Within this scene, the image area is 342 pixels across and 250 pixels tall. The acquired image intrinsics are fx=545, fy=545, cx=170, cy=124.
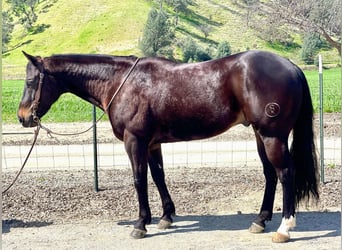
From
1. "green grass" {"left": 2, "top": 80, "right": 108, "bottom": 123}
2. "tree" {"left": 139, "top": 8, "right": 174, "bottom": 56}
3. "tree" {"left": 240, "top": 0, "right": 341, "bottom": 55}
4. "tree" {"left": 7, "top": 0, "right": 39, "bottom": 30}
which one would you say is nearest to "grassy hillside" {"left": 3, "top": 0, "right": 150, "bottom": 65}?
"tree" {"left": 7, "top": 0, "right": 39, "bottom": 30}

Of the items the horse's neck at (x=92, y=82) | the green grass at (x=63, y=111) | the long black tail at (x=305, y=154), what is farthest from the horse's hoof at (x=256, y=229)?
the green grass at (x=63, y=111)

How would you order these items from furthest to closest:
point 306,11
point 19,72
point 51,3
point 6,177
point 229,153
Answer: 1. point 51,3
2. point 19,72
3. point 306,11
4. point 229,153
5. point 6,177

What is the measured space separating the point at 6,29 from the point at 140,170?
67.6 metres

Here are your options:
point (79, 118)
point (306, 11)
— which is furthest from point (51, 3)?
point (79, 118)

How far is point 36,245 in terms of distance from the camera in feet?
19.6

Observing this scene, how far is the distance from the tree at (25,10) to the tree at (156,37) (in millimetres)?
28063

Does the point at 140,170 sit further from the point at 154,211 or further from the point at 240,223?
the point at 240,223

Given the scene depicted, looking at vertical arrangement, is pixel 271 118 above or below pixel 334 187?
above

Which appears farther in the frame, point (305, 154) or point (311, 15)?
point (311, 15)

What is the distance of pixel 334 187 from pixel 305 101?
248cm

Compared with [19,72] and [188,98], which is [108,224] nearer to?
[188,98]

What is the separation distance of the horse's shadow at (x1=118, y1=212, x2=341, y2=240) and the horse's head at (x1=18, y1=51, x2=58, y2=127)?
5.63 feet

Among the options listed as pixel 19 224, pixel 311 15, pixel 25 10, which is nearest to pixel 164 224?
pixel 19 224

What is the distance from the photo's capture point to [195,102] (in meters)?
5.91
